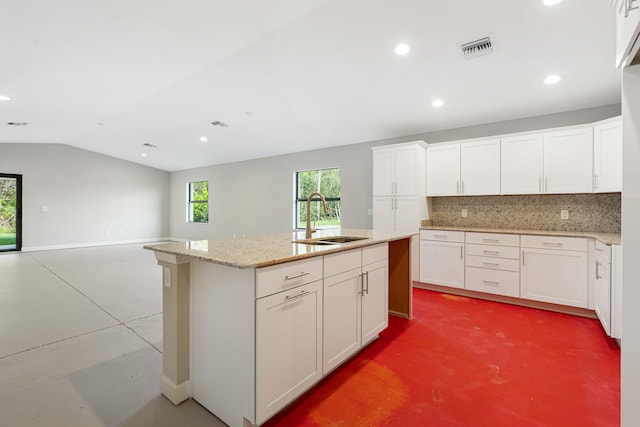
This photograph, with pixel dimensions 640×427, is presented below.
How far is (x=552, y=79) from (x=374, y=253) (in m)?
2.63

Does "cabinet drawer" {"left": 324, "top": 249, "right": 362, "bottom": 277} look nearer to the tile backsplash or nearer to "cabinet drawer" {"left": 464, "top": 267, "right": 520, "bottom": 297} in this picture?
"cabinet drawer" {"left": 464, "top": 267, "right": 520, "bottom": 297}

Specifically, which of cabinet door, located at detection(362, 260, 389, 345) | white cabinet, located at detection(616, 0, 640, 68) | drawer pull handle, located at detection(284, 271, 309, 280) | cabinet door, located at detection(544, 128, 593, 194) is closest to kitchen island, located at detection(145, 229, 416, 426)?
drawer pull handle, located at detection(284, 271, 309, 280)

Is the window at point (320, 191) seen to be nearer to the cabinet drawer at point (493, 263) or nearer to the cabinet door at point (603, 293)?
the cabinet drawer at point (493, 263)

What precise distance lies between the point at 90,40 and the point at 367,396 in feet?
12.5

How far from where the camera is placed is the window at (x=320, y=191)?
6.04 m

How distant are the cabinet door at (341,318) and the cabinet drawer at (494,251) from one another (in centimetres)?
227

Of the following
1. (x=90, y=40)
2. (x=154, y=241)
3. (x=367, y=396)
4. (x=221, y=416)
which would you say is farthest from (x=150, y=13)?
(x=154, y=241)

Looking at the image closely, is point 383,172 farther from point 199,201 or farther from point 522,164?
point 199,201

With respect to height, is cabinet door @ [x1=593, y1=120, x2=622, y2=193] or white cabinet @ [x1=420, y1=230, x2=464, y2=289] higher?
cabinet door @ [x1=593, y1=120, x2=622, y2=193]

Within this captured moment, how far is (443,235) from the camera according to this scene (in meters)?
4.00

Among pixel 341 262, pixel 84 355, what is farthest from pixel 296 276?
pixel 84 355

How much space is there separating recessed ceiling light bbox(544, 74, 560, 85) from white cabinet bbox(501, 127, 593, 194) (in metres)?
0.63

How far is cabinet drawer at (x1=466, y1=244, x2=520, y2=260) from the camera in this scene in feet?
11.5

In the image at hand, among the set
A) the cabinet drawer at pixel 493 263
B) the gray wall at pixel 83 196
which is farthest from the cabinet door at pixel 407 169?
the gray wall at pixel 83 196
